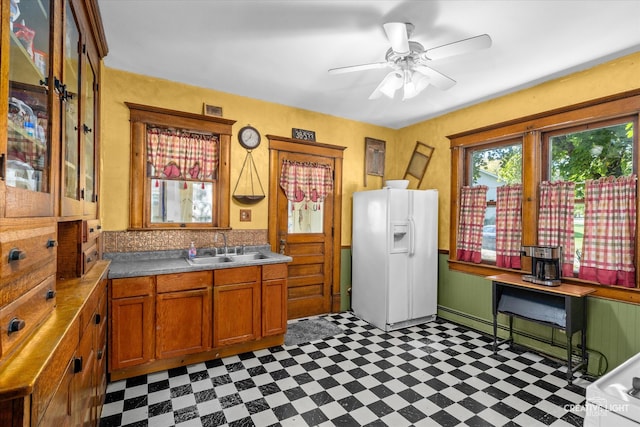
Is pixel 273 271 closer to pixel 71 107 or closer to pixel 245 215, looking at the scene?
pixel 245 215

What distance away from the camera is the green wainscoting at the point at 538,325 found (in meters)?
2.60

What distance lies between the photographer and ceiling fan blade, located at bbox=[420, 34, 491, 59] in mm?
1919

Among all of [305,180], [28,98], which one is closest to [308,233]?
[305,180]

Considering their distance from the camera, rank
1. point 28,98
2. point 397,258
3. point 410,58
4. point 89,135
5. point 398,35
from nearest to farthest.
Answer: point 28,98 → point 398,35 → point 89,135 → point 410,58 → point 397,258

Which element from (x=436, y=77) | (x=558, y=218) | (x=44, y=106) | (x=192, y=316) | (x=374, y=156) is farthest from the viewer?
(x=374, y=156)

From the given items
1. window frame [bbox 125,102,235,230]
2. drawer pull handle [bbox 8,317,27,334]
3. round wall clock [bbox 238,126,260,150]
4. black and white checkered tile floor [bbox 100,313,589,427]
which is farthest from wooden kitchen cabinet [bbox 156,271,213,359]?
drawer pull handle [bbox 8,317,27,334]

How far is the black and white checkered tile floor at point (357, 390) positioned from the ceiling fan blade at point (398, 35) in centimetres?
253

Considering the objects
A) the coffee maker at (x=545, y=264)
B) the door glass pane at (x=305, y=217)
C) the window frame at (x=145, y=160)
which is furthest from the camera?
the door glass pane at (x=305, y=217)

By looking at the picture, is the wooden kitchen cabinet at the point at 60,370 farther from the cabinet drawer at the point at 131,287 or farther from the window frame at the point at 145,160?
the window frame at the point at 145,160

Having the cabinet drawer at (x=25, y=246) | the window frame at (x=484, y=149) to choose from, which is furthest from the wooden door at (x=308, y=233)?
the cabinet drawer at (x=25, y=246)

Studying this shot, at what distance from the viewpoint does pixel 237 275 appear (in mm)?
2965

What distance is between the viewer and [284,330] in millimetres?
3213

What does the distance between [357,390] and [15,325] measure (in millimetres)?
2241

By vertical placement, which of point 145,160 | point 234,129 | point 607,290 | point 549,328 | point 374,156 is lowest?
point 549,328
